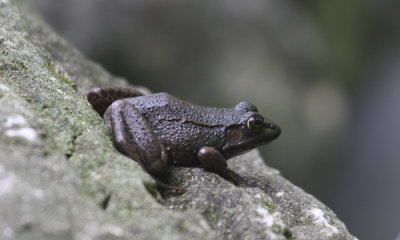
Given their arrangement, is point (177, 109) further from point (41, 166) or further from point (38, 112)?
point (41, 166)

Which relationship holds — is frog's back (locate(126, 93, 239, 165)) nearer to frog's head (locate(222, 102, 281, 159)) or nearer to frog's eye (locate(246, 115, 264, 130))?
frog's head (locate(222, 102, 281, 159))

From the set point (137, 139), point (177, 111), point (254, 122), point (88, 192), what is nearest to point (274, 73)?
point (254, 122)

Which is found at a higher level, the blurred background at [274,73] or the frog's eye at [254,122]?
the blurred background at [274,73]

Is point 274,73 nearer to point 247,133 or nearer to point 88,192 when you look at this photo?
point 247,133

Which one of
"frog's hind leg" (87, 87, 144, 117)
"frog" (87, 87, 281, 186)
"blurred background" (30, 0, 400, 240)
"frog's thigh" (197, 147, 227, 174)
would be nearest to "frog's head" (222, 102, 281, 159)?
"frog" (87, 87, 281, 186)

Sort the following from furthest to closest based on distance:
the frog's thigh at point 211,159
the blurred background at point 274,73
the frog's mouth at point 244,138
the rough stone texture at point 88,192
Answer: the blurred background at point 274,73 → the frog's mouth at point 244,138 → the frog's thigh at point 211,159 → the rough stone texture at point 88,192

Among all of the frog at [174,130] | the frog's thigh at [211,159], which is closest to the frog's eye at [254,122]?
the frog at [174,130]

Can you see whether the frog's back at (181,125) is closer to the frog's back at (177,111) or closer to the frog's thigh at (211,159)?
the frog's back at (177,111)
